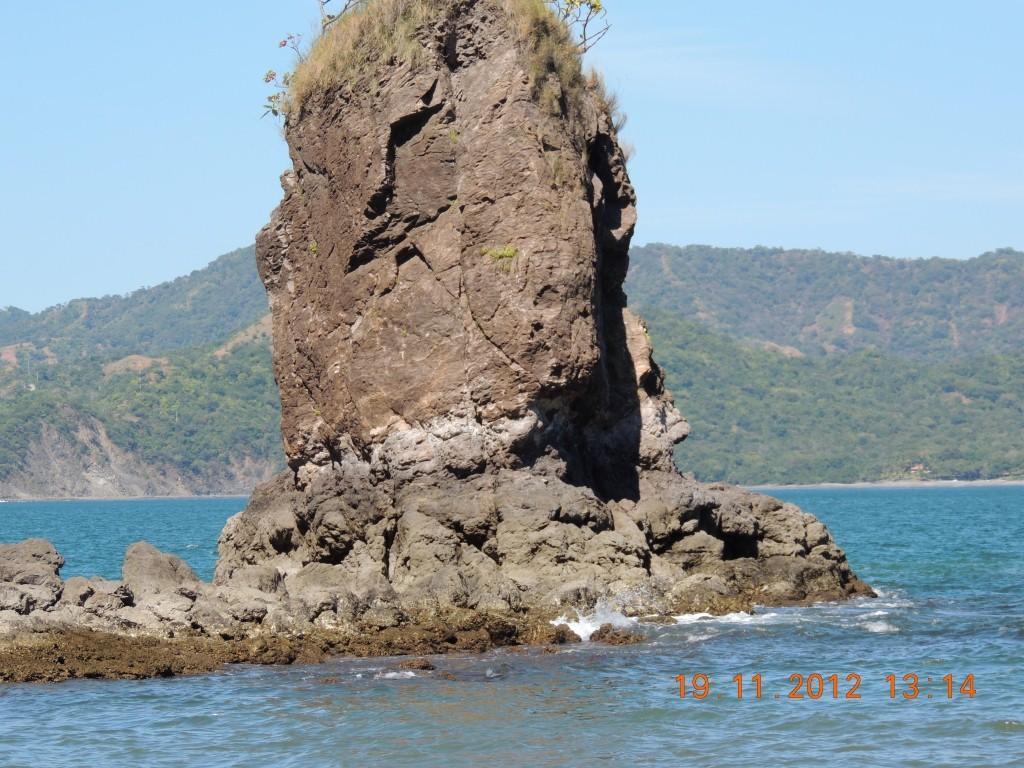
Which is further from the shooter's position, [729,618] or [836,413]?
[836,413]

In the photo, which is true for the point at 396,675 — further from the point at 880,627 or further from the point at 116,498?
the point at 116,498

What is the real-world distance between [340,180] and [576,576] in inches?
332

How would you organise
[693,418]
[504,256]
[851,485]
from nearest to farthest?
[504,256], [851,485], [693,418]

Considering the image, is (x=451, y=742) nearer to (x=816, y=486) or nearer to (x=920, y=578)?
(x=920, y=578)

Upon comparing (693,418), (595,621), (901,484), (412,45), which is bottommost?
(901,484)

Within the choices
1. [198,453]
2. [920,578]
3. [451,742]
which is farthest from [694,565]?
[198,453]

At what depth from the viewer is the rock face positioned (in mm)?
24188

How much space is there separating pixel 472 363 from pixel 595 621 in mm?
4986

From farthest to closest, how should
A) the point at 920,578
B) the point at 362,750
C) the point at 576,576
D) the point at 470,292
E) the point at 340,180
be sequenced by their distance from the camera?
the point at 920,578
the point at 340,180
the point at 470,292
the point at 576,576
the point at 362,750

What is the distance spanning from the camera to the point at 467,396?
2556 centimetres

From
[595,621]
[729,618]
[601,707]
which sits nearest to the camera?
[601,707]

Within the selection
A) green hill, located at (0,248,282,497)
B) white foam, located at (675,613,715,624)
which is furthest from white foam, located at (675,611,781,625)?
green hill, located at (0,248,282,497)

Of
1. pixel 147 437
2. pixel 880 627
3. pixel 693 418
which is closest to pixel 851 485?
pixel 693 418

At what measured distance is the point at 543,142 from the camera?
85.7 ft
